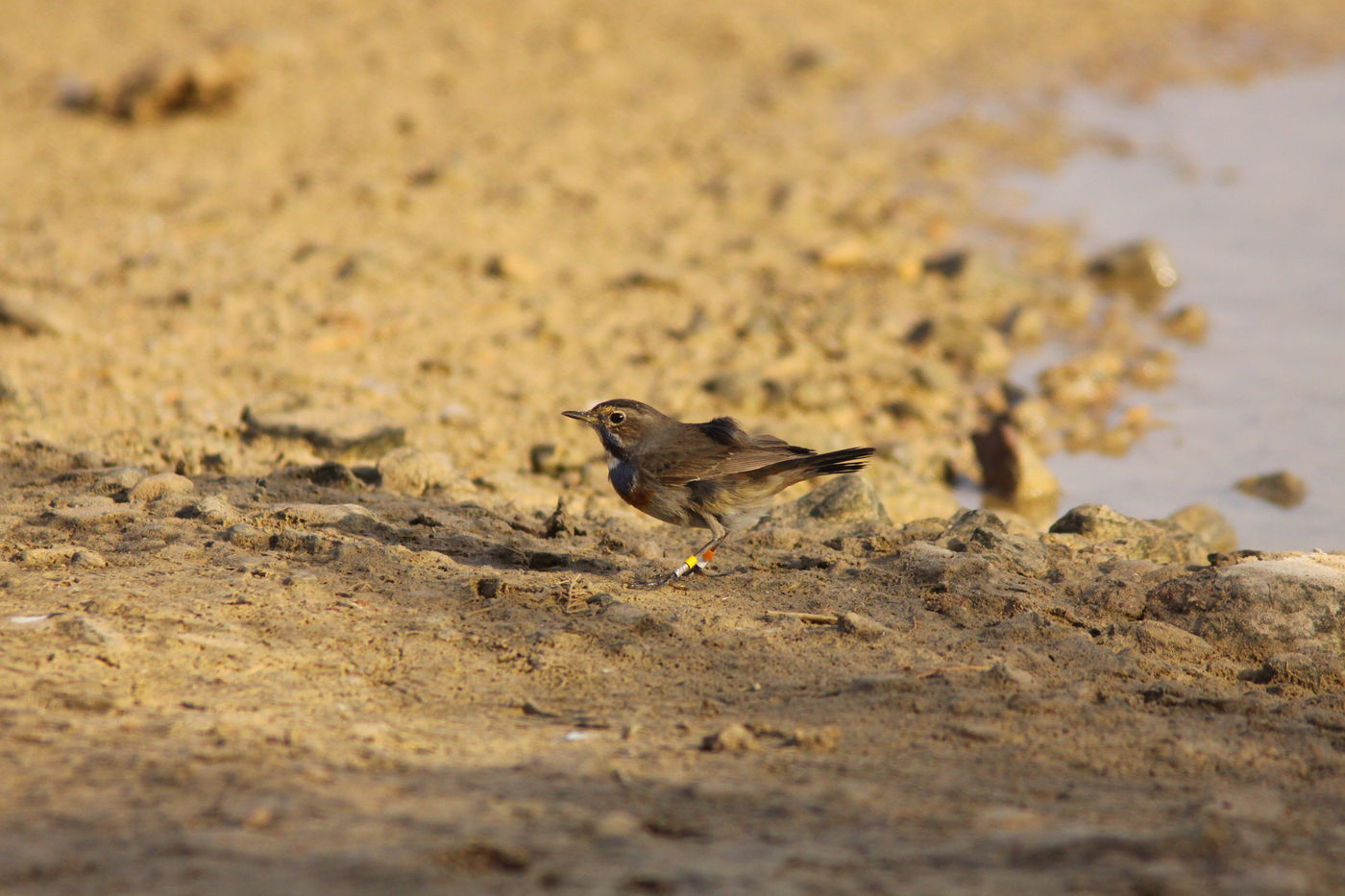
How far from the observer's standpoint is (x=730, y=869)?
298cm

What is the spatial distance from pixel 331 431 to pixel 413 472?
744 mm

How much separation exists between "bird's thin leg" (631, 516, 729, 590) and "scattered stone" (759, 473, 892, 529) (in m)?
0.55

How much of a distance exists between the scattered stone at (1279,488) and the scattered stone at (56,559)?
6119mm

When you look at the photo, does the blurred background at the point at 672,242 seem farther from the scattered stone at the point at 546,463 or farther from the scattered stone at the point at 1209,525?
the scattered stone at the point at 1209,525

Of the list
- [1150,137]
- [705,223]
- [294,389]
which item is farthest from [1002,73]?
[294,389]

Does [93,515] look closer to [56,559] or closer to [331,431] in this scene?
[56,559]

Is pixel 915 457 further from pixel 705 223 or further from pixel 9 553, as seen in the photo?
pixel 9 553

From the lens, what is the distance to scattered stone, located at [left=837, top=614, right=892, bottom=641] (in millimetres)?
4613

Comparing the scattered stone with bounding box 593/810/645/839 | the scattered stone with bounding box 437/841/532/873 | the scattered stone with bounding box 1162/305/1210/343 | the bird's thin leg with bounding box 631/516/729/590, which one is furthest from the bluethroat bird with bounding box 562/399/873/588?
the scattered stone with bounding box 1162/305/1210/343

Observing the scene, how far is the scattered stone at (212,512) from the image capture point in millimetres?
5242

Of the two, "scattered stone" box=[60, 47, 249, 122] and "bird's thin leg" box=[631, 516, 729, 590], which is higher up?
"scattered stone" box=[60, 47, 249, 122]

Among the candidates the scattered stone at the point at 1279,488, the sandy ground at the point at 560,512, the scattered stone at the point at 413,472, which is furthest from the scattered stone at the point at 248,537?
the scattered stone at the point at 1279,488

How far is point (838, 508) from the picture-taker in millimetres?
6066

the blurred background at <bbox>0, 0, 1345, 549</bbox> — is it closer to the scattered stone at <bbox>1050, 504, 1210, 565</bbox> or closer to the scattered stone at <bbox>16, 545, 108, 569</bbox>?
the scattered stone at <bbox>1050, 504, 1210, 565</bbox>
